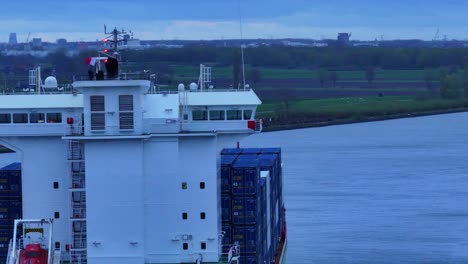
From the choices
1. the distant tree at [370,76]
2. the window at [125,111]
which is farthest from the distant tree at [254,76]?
the window at [125,111]

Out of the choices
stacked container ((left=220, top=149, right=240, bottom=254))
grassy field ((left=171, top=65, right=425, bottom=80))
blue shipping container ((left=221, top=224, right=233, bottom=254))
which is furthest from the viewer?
grassy field ((left=171, top=65, right=425, bottom=80))

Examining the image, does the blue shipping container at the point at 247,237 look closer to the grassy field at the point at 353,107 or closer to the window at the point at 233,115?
the window at the point at 233,115

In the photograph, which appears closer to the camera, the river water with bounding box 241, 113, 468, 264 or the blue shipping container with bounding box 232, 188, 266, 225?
the blue shipping container with bounding box 232, 188, 266, 225

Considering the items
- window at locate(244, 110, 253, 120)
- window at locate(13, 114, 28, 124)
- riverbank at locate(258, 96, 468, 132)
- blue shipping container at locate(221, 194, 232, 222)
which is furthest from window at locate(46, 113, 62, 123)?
riverbank at locate(258, 96, 468, 132)

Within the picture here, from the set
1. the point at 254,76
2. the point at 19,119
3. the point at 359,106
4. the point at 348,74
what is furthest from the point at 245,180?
the point at 348,74

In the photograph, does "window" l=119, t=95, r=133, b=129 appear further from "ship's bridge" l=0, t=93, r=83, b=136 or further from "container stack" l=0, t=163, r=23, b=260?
"container stack" l=0, t=163, r=23, b=260
